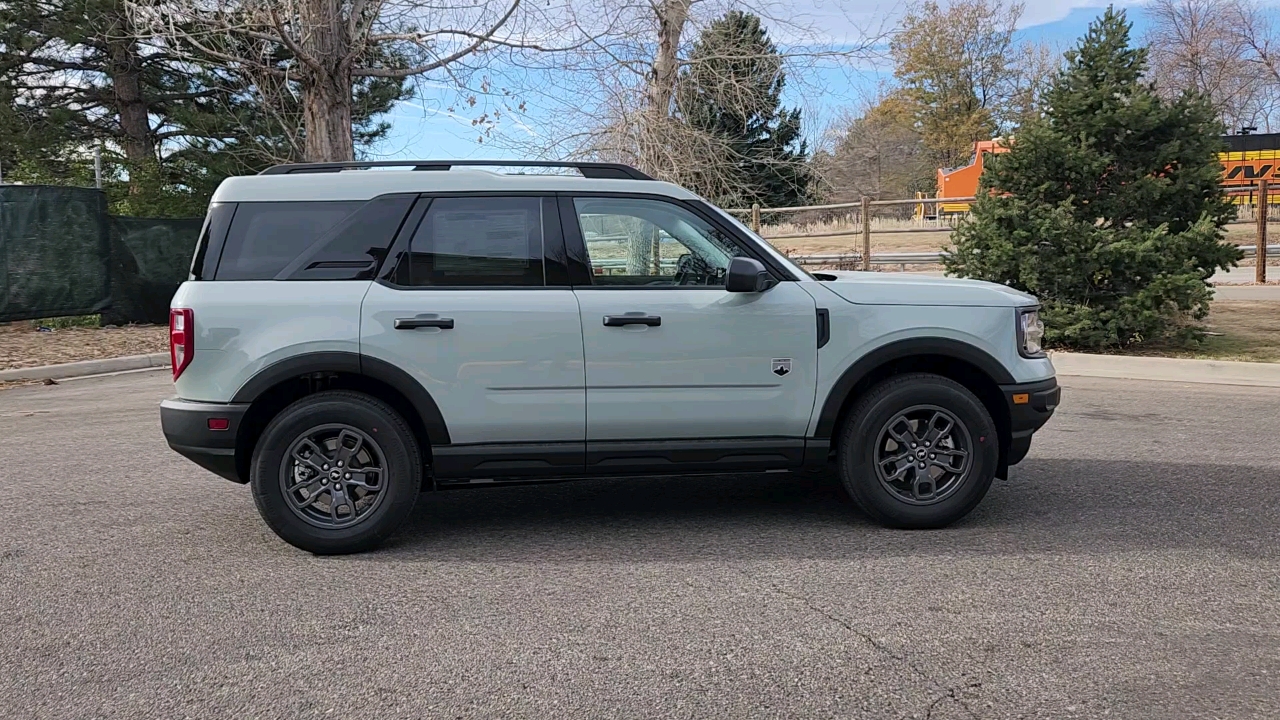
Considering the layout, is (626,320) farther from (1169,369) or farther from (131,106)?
(131,106)

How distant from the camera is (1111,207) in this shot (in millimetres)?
11109

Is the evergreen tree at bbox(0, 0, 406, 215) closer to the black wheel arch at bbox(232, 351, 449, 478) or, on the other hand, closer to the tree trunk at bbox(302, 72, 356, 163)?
the tree trunk at bbox(302, 72, 356, 163)

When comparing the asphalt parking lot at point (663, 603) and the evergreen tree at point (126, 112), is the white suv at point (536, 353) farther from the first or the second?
the evergreen tree at point (126, 112)

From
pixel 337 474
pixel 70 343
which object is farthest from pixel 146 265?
pixel 337 474

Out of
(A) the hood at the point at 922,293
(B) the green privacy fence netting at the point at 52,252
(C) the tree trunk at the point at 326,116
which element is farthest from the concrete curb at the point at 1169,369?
(B) the green privacy fence netting at the point at 52,252

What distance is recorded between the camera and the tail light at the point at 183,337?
4.72m

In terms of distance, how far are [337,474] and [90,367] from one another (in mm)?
8736

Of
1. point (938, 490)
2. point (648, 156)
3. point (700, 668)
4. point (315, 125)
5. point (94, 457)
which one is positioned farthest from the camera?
point (648, 156)

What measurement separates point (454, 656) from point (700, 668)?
90 centimetres

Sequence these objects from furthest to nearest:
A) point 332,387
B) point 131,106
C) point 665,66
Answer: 1. point 131,106
2. point 665,66
3. point 332,387

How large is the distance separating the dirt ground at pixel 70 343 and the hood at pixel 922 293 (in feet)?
34.4

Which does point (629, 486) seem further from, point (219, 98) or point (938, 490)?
point (219, 98)

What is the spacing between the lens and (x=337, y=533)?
4848 mm

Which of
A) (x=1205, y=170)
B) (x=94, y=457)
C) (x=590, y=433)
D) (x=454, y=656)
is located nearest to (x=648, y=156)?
(x=1205, y=170)
